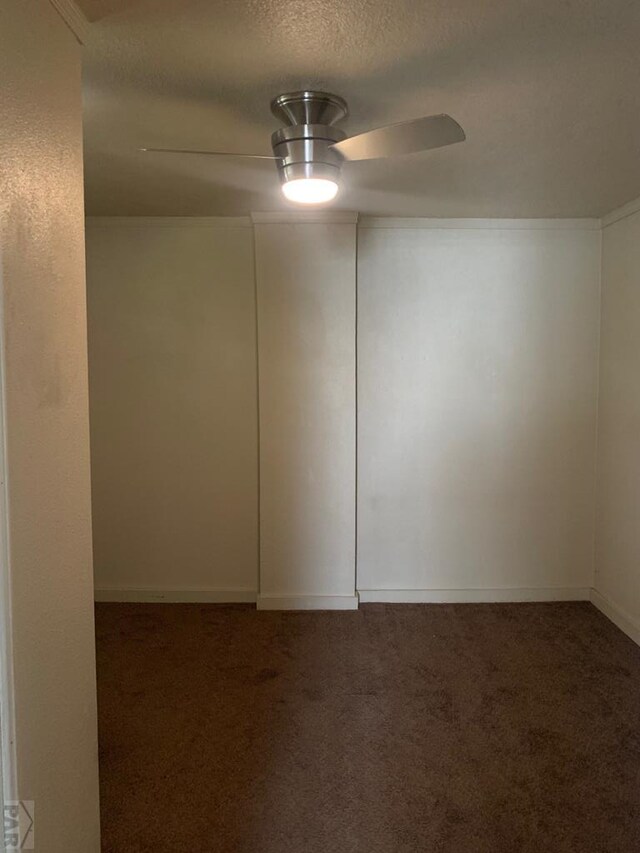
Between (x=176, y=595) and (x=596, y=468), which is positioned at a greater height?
(x=596, y=468)

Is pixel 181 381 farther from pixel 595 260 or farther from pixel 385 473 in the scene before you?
pixel 595 260

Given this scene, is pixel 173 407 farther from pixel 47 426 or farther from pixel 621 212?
pixel 621 212

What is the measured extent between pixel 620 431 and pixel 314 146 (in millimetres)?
2644

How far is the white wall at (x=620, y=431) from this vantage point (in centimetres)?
360

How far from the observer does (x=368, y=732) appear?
8.92 ft

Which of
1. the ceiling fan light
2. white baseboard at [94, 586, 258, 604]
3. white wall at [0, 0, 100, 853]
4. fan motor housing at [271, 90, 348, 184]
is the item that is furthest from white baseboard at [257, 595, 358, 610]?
fan motor housing at [271, 90, 348, 184]

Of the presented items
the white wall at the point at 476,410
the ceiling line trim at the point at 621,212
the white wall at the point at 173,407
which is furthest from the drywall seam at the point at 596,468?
the white wall at the point at 173,407

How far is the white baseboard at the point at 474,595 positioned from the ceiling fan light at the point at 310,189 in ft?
8.90

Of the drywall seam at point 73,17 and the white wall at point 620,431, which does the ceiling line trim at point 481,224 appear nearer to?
the white wall at point 620,431

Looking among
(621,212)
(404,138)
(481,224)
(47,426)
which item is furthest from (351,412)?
(47,426)

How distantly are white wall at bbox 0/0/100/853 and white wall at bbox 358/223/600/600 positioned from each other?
264 cm

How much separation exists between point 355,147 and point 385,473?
2447 millimetres

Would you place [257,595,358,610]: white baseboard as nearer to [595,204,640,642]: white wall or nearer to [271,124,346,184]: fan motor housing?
[595,204,640,642]: white wall

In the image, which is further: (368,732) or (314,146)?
(368,732)
